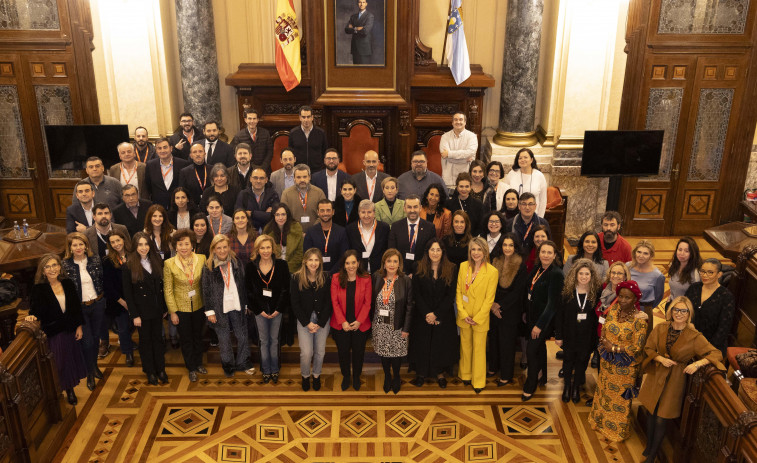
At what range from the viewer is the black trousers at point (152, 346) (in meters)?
6.14

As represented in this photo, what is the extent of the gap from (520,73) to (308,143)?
315cm

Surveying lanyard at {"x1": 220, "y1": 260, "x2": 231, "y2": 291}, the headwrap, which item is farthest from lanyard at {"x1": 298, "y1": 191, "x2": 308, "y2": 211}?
the headwrap

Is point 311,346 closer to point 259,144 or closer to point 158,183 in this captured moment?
point 158,183

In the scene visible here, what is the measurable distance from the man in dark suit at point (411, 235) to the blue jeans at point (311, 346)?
97 cm

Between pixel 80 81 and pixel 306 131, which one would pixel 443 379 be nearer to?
pixel 306 131

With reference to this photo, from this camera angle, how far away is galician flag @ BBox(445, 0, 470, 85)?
8875 mm

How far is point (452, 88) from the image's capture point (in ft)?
29.7

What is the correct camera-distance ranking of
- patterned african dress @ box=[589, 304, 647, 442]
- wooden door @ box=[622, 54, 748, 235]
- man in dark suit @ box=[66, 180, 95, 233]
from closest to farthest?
1. patterned african dress @ box=[589, 304, 647, 442]
2. man in dark suit @ box=[66, 180, 95, 233]
3. wooden door @ box=[622, 54, 748, 235]

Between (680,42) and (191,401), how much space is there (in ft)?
23.9

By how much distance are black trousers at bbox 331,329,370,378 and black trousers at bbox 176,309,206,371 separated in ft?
4.01

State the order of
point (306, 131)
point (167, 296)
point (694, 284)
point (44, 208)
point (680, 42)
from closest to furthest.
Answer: point (694, 284)
point (167, 296)
point (306, 131)
point (680, 42)
point (44, 208)

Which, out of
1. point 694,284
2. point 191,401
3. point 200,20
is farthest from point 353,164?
point 694,284

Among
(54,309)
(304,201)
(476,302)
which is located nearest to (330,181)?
(304,201)

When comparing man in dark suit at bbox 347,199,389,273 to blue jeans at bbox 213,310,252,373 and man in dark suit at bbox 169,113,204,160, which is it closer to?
blue jeans at bbox 213,310,252,373
